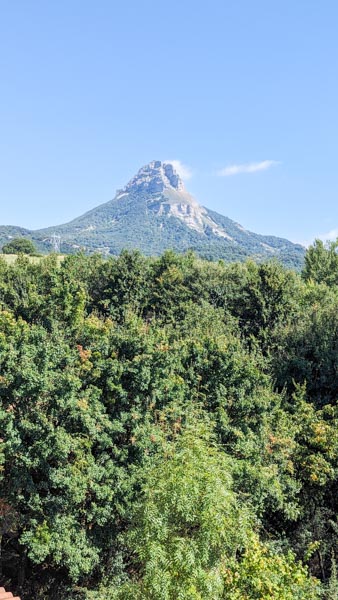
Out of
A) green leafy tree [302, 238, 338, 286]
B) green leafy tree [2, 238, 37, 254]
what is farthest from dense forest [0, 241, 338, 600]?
green leafy tree [2, 238, 37, 254]

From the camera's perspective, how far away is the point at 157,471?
11352mm

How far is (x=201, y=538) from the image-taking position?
31.3 feet

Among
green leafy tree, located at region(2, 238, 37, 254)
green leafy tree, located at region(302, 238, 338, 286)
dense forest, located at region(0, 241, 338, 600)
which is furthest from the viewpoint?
green leafy tree, located at region(2, 238, 37, 254)

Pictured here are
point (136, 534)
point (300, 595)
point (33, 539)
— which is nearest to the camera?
point (300, 595)

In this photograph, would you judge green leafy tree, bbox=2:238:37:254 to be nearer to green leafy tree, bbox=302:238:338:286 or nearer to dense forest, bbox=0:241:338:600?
green leafy tree, bbox=302:238:338:286

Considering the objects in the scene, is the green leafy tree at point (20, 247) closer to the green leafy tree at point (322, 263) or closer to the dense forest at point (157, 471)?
the green leafy tree at point (322, 263)

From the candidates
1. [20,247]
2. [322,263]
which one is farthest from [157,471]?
[20,247]

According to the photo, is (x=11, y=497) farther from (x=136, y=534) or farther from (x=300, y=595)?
(x=300, y=595)

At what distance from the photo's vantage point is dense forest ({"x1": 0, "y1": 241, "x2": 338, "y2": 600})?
9562 millimetres

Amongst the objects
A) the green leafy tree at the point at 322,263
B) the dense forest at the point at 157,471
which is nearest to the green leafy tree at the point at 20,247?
the green leafy tree at the point at 322,263

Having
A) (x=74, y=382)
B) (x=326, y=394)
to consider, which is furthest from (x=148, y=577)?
A: (x=326, y=394)

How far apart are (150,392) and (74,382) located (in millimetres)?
3489

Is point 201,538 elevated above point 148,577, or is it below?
above

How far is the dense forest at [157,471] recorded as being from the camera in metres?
9.56
